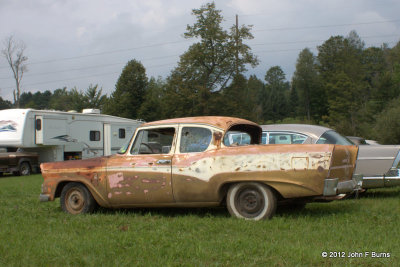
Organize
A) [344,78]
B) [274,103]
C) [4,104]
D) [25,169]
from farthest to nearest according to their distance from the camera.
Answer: [274,103]
[4,104]
[344,78]
[25,169]

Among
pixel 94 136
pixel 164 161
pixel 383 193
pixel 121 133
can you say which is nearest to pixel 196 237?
pixel 164 161

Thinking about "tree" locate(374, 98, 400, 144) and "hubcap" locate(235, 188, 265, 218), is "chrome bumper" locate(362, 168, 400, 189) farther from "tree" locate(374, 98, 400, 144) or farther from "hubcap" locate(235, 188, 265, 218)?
"tree" locate(374, 98, 400, 144)

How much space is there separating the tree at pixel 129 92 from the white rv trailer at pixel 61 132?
24.3 metres

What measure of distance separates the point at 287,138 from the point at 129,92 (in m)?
41.9

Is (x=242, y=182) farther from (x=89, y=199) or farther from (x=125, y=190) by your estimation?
(x=89, y=199)

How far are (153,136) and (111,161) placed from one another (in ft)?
2.61

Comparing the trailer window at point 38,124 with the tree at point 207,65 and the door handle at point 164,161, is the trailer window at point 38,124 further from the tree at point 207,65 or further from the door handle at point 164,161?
the tree at point 207,65

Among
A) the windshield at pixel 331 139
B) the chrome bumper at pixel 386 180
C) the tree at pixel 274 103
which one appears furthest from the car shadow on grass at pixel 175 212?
the tree at pixel 274 103

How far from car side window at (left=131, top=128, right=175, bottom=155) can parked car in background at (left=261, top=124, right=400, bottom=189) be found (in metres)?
2.74

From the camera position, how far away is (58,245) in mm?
5039

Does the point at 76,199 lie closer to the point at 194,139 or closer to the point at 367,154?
the point at 194,139

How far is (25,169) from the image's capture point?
2019 centimetres

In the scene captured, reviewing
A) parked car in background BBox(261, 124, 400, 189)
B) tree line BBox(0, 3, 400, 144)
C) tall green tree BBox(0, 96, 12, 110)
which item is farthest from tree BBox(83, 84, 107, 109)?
parked car in background BBox(261, 124, 400, 189)

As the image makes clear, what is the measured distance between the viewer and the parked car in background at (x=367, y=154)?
27.9ft
